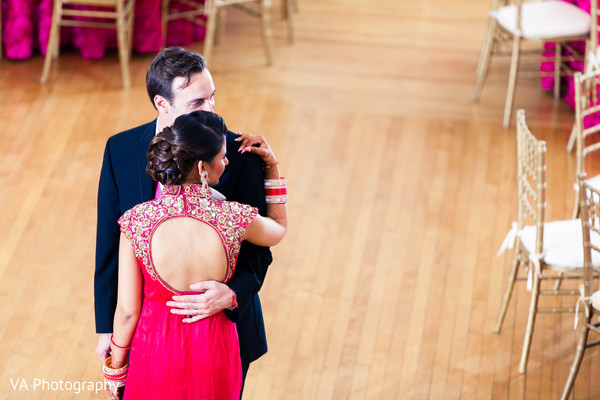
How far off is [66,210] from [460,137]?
2.27m

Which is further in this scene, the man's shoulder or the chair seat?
the chair seat

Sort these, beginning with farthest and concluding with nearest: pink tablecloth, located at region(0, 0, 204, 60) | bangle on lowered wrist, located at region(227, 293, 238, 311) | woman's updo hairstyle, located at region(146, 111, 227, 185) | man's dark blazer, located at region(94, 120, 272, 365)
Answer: pink tablecloth, located at region(0, 0, 204, 60), man's dark blazer, located at region(94, 120, 272, 365), bangle on lowered wrist, located at region(227, 293, 238, 311), woman's updo hairstyle, located at region(146, 111, 227, 185)

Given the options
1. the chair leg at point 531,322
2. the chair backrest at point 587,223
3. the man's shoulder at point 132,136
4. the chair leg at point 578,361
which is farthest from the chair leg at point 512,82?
the man's shoulder at point 132,136

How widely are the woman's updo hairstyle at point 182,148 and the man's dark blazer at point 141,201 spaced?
0.24 meters

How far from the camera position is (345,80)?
5.63 metres

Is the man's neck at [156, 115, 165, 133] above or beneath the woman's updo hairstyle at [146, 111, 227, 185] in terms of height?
beneath

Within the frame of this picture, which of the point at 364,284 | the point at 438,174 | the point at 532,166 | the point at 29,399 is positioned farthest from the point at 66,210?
the point at 532,166

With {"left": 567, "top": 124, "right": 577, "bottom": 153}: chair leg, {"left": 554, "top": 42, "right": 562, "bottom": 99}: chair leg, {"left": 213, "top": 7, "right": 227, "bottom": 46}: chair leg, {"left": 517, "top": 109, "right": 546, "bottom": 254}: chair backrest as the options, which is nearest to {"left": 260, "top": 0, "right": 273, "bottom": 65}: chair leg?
{"left": 213, "top": 7, "right": 227, "bottom": 46}: chair leg

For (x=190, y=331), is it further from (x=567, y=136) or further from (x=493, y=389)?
(x=567, y=136)

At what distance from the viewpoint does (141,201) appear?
2.27m

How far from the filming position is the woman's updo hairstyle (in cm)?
197

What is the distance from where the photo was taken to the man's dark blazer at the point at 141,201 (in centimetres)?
223

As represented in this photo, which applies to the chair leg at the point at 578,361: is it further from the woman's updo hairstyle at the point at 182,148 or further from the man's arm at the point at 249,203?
Answer: the woman's updo hairstyle at the point at 182,148

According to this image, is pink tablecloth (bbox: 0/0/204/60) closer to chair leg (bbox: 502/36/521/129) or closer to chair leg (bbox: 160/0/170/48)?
→ chair leg (bbox: 160/0/170/48)
